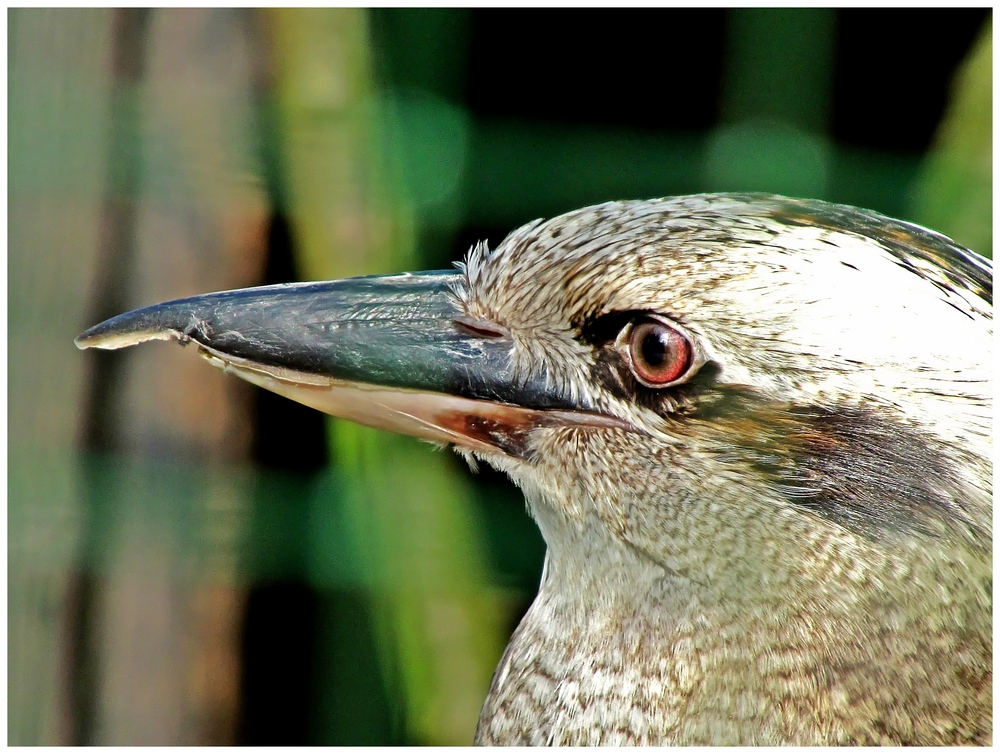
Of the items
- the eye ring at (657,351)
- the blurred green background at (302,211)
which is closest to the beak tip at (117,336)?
the eye ring at (657,351)

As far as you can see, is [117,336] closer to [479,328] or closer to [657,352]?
[479,328]

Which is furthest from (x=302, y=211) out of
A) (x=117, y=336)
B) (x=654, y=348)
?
(x=654, y=348)

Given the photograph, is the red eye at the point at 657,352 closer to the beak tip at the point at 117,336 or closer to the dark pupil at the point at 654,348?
the dark pupil at the point at 654,348

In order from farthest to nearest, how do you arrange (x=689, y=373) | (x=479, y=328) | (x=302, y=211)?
1. (x=302, y=211)
2. (x=479, y=328)
3. (x=689, y=373)

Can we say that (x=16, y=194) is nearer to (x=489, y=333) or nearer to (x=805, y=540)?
(x=489, y=333)

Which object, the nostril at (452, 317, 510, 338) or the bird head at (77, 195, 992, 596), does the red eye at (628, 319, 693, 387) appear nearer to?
the bird head at (77, 195, 992, 596)

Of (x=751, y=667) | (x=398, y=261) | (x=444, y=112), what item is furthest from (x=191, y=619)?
(x=751, y=667)
